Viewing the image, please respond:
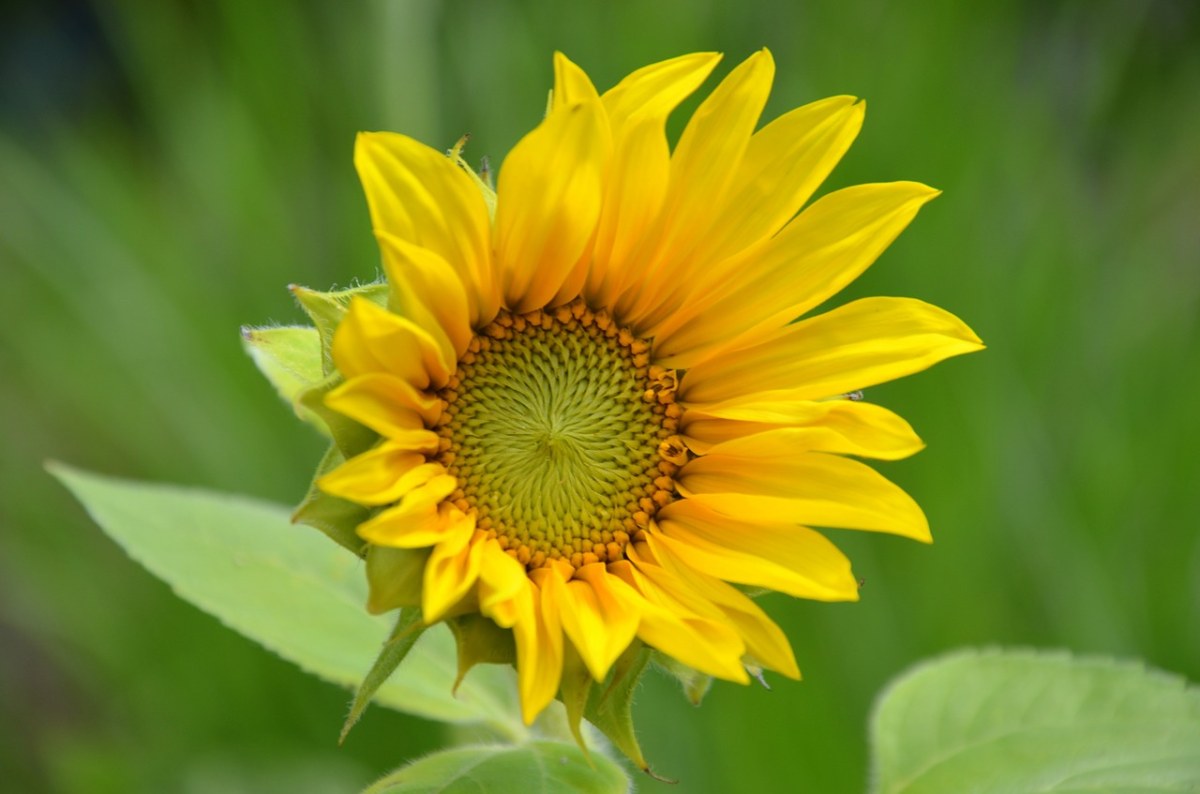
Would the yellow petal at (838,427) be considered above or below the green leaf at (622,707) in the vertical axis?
above

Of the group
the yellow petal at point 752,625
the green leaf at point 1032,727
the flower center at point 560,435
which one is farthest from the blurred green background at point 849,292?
the yellow petal at point 752,625

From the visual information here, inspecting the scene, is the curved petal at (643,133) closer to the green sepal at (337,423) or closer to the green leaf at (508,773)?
the green sepal at (337,423)

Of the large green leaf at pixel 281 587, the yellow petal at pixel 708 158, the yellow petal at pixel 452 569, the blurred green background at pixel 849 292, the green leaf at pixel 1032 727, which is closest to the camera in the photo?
the yellow petal at pixel 452 569

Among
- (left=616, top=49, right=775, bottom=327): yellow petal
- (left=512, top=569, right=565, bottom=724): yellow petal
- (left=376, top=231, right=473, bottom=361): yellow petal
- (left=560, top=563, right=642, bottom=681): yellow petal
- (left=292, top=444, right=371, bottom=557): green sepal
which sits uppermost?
(left=616, top=49, right=775, bottom=327): yellow petal

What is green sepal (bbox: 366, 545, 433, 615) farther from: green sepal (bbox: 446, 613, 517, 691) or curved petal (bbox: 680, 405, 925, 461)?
curved petal (bbox: 680, 405, 925, 461)

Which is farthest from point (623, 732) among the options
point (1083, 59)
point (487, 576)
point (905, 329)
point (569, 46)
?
point (1083, 59)

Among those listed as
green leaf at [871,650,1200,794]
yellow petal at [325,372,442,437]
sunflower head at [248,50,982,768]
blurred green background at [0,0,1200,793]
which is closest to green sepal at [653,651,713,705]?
sunflower head at [248,50,982,768]
